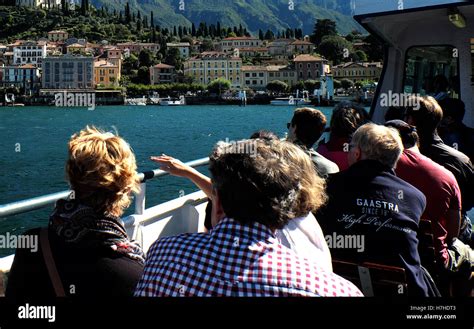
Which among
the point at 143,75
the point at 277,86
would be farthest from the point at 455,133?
the point at 143,75

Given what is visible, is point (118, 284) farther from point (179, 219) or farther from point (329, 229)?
point (179, 219)

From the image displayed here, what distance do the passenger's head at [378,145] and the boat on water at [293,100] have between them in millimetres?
120258

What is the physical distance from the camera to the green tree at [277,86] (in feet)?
465

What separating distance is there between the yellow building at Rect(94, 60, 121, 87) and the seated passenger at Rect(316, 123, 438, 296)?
15196 cm

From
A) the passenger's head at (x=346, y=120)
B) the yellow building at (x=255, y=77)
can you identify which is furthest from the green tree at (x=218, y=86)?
the passenger's head at (x=346, y=120)

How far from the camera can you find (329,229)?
2918mm

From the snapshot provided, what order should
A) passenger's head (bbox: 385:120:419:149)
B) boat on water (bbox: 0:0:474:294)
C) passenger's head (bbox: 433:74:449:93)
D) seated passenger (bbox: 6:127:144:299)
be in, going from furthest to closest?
passenger's head (bbox: 433:74:449:93) < boat on water (bbox: 0:0:474:294) < passenger's head (bbox: 385:120:419:149) < seated passenger (bbox: 6:127:144:299)

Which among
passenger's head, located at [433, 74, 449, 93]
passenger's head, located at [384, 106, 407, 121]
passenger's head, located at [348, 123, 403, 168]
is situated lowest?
passenger's head, located at [348, 123, 403, 168]

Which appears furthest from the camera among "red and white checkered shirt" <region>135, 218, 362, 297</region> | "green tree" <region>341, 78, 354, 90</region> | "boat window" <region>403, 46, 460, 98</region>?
"green tree" <region>341, 78, 354, 90</region>

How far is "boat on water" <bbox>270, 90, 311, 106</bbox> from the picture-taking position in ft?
414

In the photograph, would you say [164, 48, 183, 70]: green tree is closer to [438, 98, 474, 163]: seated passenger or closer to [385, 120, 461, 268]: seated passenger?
[438, 98, 474, 163]: seated passenger

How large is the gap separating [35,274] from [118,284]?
31 cm

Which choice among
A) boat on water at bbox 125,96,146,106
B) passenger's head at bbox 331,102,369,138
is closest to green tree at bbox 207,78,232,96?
boat on water at bbox 125,96,146,106

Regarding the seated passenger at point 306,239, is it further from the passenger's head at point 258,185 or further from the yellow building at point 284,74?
the yellow building at point 284,74
